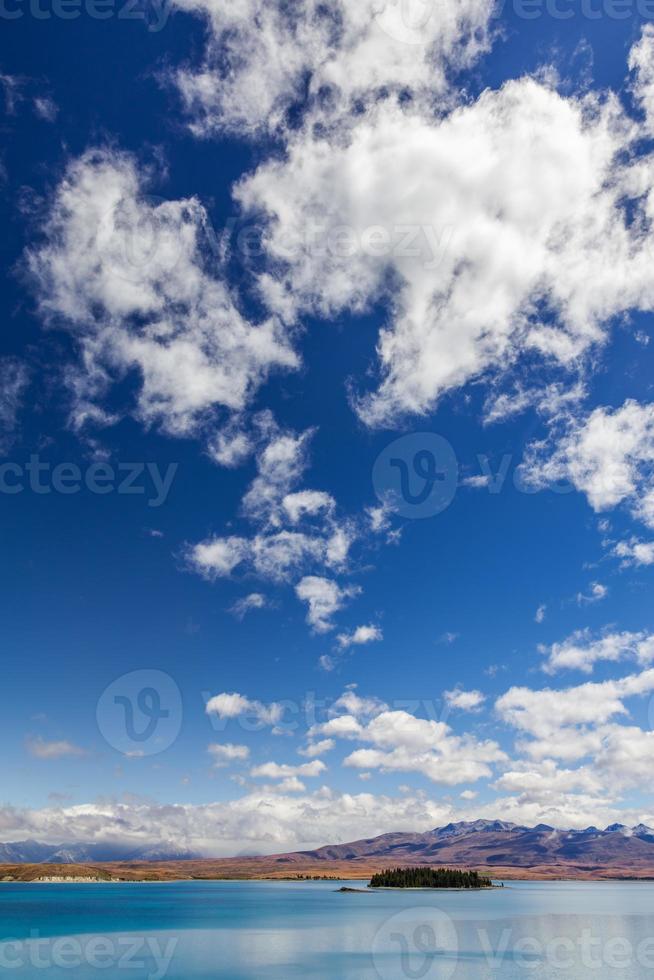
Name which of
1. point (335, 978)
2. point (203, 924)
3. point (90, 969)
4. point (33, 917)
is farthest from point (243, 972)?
point (33, 917)

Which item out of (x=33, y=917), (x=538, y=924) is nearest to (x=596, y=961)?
(x=538, y=924)

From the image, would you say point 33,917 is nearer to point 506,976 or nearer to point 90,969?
point 90,969

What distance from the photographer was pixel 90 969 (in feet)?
253

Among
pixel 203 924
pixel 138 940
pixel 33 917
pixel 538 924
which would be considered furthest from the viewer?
pixel 33 917

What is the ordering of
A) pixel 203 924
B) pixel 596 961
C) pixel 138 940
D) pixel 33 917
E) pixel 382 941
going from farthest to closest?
pixel 33 917 < pixel 203 924 < pixel 138 940 < pixel 382 941 < pixel 596 961

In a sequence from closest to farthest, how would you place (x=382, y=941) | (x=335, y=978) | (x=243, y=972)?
(x=335, y=978) → (x=243, y=972) → (x=382, y=941)

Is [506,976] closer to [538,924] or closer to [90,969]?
[90,969]

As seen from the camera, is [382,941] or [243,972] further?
[382,941]

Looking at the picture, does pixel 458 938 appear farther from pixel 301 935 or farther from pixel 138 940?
pixel 138 940

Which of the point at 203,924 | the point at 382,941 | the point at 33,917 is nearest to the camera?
the point at 382,941

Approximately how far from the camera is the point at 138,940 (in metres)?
105

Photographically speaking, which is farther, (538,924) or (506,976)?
(538,924)

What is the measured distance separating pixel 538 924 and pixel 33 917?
124369 mm

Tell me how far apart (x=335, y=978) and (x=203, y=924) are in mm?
81893
